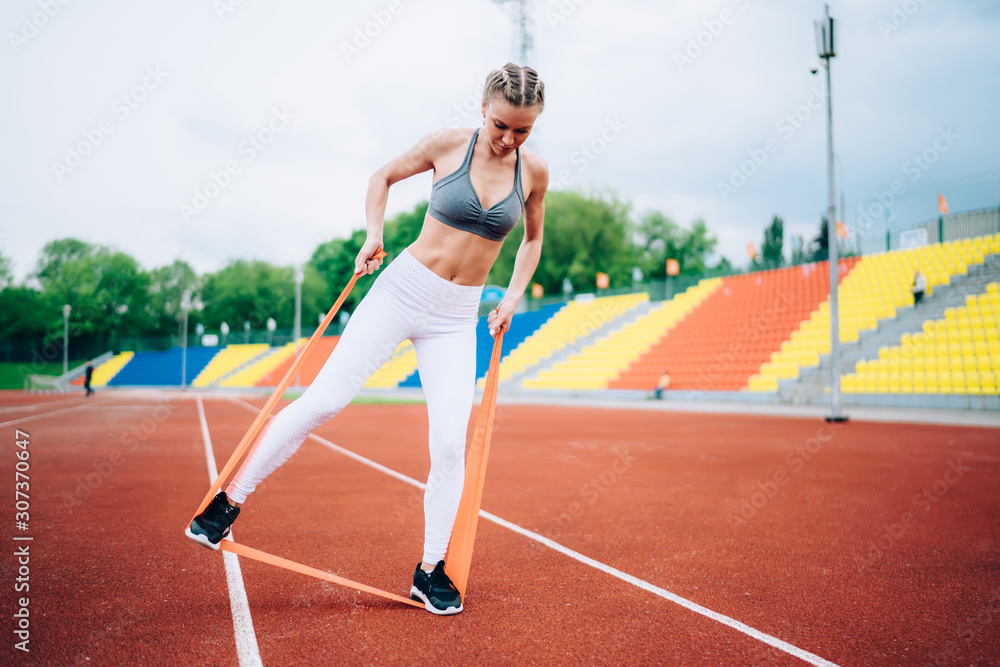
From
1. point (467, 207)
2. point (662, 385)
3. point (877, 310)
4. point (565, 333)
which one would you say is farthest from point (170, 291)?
point (467, 207)

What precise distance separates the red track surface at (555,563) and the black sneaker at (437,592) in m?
0.08

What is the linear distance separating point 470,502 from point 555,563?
3.00 feet

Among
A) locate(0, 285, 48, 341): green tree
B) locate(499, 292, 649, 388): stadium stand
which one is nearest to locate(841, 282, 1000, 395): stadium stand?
locate(499, 292, 649, 388): stadium stand

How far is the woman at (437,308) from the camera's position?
2646mm

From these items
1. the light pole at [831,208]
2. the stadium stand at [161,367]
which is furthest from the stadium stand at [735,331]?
the stadium stand at [161,367]

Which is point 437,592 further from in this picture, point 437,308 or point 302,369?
point 302,369

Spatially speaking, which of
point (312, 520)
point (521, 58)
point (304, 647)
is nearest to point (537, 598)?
point (304, 647)

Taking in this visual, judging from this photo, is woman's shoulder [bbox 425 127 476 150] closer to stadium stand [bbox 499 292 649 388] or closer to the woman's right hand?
the woman's right hand

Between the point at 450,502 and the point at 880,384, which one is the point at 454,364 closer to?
the point at 450,502

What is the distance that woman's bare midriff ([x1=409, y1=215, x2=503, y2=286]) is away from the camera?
2.73 metres

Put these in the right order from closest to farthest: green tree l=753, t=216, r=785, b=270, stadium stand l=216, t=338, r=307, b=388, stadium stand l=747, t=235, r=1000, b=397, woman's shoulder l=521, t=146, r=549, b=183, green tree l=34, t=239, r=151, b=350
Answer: woman's shoulder l=521, t=146, r=549, b=183, stadium stand l=747, t=235, r=1000, b=397, stadium stand l=216, t=338, r=307, b=388, green tree l=34, t=239, r=151, b=350, green tree l=753, t=216, r=785, b=270

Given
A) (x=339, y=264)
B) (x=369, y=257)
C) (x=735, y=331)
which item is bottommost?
(x=369, y=257)

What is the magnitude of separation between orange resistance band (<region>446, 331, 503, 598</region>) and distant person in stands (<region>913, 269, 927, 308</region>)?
65.3 feet

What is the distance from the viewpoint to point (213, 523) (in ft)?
8.41
